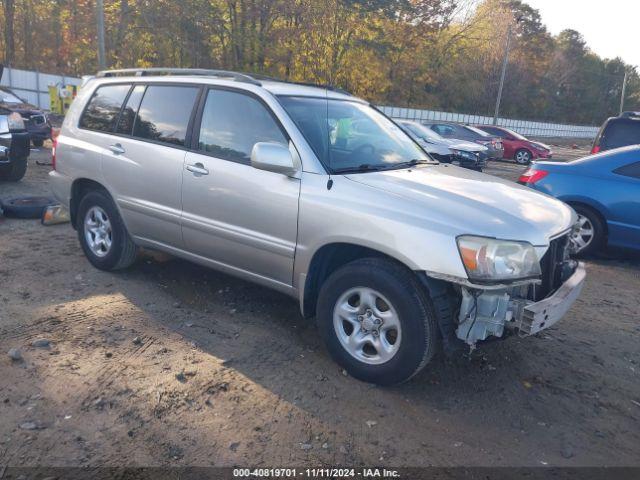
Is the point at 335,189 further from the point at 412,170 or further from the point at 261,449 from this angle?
the point at 261,449

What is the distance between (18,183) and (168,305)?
6022 millimetres

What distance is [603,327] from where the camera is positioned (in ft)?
15.9

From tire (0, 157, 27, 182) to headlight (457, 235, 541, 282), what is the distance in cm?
792

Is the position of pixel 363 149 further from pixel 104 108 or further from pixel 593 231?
pixel 593 231

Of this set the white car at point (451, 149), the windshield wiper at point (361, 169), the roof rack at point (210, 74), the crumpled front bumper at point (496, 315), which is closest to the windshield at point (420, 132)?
the white car at point (451, 149)

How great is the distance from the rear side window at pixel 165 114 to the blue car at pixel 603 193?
15.8 feet

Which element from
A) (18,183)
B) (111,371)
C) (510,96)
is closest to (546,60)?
(510,96)

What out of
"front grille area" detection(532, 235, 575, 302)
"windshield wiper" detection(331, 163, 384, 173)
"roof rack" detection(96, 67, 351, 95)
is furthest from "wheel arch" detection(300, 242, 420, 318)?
"roof rack" detection(96, 67, 351, 95)

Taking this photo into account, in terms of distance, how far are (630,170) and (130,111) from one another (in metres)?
5.83

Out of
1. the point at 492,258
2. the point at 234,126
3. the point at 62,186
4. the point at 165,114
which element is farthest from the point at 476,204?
the point at 62,186

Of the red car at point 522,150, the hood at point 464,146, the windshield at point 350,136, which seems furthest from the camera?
the red car at point 522,150

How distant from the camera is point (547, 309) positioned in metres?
3.30

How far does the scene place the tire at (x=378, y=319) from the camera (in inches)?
129

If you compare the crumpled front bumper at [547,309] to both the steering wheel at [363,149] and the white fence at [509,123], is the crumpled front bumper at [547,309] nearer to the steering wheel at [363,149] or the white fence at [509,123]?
the steering wheel at [363,149]
